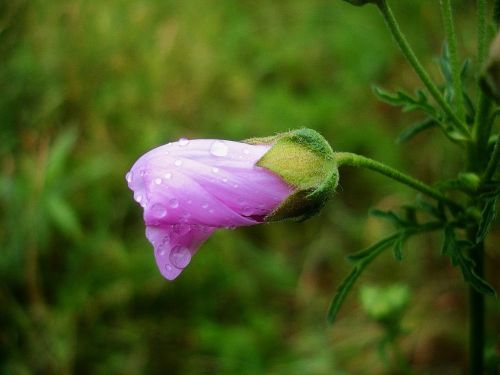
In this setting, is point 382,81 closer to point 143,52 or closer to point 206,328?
point 143,52

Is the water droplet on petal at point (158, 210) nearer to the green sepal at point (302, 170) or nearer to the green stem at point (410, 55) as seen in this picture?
the green sepal at point (302, 170)

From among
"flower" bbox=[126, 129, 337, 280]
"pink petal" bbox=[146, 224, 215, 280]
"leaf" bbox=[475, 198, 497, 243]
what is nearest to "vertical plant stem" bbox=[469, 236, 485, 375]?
"leaf" bbox=[475, 198, 497, 243]

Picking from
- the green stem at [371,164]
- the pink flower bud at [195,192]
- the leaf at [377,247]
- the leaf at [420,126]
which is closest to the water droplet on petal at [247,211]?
the pink flower bud at [195,192]

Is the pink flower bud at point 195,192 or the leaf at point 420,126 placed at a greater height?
the pink flower bud at point 195,192

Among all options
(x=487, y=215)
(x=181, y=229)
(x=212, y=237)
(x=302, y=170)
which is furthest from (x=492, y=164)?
(x=212, y=237)

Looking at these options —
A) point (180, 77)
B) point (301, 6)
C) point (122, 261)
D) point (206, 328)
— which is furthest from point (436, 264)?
point (301, 6)

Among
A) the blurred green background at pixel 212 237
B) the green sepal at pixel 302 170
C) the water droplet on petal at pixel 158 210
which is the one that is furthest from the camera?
the blurred green background at pixel 212 237
